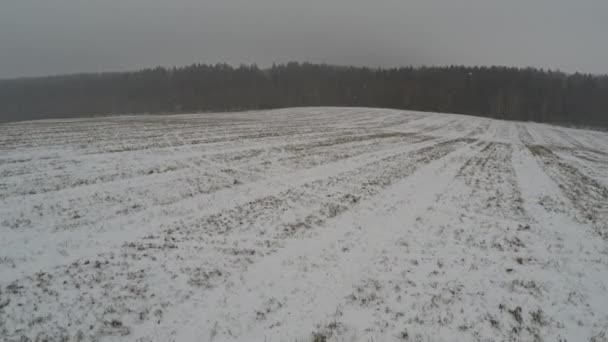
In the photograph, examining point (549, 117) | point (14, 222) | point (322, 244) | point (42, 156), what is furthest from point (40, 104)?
point (549, 117)

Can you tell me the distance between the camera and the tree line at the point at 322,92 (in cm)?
8631

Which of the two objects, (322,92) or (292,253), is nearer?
A: (292,253)

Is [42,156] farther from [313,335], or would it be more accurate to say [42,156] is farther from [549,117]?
[549,117]

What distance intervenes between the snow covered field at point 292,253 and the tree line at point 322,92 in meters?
85.6

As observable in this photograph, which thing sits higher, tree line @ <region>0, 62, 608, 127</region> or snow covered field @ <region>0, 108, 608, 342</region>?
tree line @ <region>0, 62, 608, 127</region>

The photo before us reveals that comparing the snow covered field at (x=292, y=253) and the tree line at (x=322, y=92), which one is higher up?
the tree line at (x=322, y=92)

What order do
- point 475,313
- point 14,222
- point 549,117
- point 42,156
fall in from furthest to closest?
point 549,117
point 42,156
point 14,222
point 475,313

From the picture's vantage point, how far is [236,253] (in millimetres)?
7520

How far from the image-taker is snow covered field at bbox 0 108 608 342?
17.0ft

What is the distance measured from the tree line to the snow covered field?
85.6 meters

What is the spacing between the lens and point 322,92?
11250cm

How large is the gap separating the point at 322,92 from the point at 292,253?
363 feet

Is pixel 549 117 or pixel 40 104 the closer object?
pixel 549 117

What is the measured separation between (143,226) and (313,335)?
6752 millimetres
